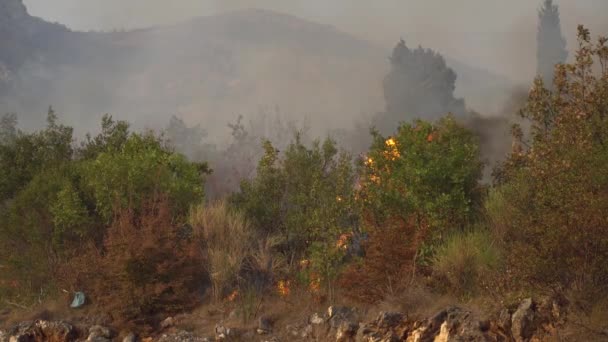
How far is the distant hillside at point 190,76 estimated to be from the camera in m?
122

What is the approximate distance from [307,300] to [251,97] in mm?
127406

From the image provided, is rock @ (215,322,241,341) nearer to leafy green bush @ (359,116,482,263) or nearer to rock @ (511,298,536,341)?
leafy green bush @ (359,116,482,263)

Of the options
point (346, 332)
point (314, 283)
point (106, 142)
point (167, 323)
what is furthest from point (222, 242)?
point (106, 142)

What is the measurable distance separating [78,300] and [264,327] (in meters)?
5.59

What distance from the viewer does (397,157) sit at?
17.3 meters

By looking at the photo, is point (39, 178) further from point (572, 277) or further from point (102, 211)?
point (572, 277)

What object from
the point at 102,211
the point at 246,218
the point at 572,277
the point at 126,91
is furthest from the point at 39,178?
the point at 126,91

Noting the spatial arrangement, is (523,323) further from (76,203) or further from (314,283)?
(76,203)

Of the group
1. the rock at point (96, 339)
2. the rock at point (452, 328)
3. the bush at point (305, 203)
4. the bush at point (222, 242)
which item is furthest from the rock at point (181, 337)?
the rock at point (452, 328)

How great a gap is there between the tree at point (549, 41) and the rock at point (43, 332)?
59.3 m

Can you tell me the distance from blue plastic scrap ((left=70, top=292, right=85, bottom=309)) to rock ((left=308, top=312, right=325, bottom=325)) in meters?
6.54

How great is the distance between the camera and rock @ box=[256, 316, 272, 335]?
14.5 m

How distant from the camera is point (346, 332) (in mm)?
13109

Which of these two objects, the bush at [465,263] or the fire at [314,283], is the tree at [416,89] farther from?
the bush at [465,263]
